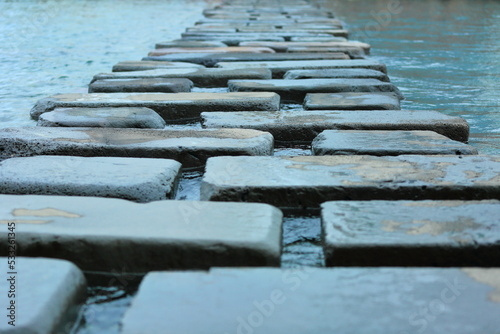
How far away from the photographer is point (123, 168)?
1.26 m

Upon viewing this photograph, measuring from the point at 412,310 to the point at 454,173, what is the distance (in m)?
0.53

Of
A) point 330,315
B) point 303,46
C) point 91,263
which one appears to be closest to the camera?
point 330,315

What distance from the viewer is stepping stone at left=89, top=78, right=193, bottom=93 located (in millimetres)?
2141

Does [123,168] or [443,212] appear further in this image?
[123,168]

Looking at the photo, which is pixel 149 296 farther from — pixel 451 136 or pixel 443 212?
pixel 451 136

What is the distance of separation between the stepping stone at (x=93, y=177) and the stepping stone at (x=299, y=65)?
4.43 feet

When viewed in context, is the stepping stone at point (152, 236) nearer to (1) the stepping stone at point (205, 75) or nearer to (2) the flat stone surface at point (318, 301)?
(2) the flat stone surface at point (318, 301)

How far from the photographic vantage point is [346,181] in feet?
3.89

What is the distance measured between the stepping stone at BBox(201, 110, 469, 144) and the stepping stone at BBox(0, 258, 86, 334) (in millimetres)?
833

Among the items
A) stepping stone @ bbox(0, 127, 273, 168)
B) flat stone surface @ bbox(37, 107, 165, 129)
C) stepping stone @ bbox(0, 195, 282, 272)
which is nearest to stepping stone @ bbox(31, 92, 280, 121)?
flat stone surface @ bbox(37, 107, 165, 129)

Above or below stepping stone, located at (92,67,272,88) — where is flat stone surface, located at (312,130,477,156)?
above

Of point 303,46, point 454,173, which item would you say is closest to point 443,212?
point 454,173

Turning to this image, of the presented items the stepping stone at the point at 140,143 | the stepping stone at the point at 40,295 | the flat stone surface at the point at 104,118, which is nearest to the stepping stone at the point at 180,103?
the flat stone surface at the point at 104,118

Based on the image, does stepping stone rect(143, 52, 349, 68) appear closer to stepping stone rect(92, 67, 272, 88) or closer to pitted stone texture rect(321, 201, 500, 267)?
stepping stone rect(92, 67, 272, 88)
